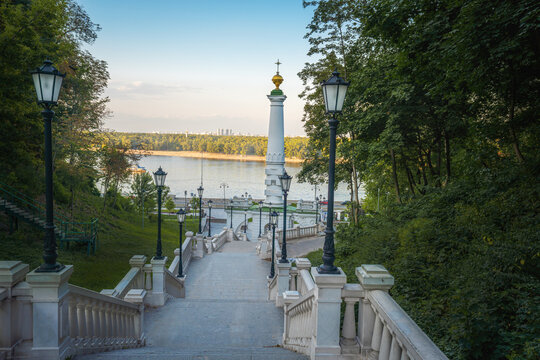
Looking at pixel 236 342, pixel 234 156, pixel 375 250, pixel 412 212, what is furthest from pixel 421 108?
pixel 234 156

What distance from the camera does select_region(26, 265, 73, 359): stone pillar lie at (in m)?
3.91

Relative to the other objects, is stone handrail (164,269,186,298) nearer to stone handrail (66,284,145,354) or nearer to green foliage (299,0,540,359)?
stone handrail (66,284,145,354)

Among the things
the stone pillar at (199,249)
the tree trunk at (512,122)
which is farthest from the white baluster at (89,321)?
the stone pillar at (199,249)

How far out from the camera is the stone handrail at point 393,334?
9.30 ft

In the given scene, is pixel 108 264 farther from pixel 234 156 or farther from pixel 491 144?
pixel 234 156

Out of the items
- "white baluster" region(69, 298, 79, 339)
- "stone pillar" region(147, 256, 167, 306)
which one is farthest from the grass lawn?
"white baluster" region(69, 298, 79, 339)

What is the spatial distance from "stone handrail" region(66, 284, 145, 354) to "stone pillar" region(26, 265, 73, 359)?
0.22m

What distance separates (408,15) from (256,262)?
44.8 feet

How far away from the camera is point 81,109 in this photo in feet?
73.6

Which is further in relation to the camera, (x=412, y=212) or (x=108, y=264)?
(x=108, y=264)

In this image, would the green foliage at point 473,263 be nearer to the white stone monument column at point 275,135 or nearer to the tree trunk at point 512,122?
the tree trunk at point 512,122

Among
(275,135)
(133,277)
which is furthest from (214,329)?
(275,135)

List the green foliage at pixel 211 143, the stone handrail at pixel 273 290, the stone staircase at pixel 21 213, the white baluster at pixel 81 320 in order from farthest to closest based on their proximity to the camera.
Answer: the green foliage at pixel 211 143 → the stone staircase at pixel 21 213 → the stone handrail at pixel 273 290 → the white baluster at pixel 81 320

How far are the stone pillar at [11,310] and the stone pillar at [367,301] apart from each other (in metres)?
3.78
